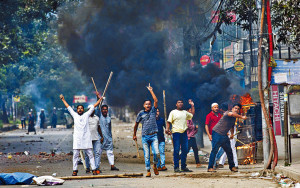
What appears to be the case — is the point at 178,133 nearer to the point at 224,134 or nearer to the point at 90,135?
the point at 224,134

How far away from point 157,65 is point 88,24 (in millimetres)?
3246

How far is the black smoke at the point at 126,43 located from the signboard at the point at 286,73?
9.58 m

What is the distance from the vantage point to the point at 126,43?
2223 cm

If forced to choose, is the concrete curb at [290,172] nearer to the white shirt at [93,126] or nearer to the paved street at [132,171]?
the paved street at [132,171]

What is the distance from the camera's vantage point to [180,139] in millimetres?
11992

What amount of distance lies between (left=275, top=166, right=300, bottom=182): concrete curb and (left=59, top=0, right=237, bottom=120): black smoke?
10.4 meters

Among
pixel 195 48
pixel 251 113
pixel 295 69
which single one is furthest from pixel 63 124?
pixel 295 69

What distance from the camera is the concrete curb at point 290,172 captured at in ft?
31.0

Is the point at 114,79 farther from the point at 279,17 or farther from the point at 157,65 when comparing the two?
the point at 279,17

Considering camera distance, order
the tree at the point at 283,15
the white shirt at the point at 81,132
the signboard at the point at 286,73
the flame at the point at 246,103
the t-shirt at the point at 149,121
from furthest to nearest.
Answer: the flame at the point at 246,103, the tree at the point at 283,15, the white shirt at the point at 81,132, the t-shirt at the point at 149,121, the signboard at the point at 286,73

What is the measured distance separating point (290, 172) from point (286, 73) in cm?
214

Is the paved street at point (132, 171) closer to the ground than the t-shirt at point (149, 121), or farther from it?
closer to the ground

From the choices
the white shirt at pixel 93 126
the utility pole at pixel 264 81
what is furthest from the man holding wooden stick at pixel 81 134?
the utility pole at pixel 264 81

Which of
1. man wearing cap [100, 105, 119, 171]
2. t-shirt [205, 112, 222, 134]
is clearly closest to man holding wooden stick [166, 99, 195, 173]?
t-shirt [205, 112, 222, 134]
